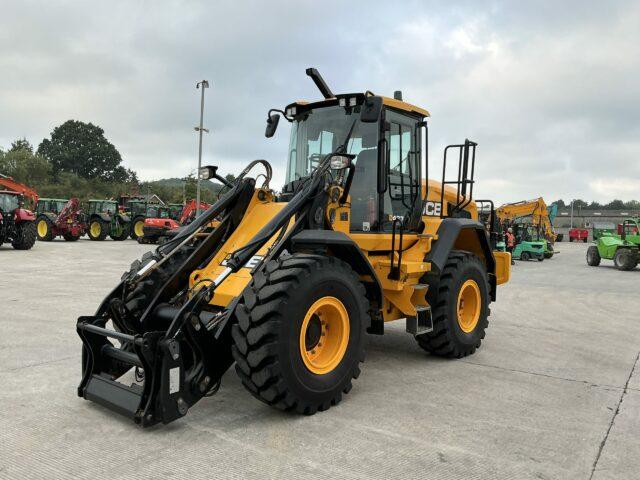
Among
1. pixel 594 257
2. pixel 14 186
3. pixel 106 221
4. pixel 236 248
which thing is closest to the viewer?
pixel 236 248

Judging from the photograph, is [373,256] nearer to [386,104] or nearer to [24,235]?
[386,104]

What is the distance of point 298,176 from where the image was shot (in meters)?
5.52

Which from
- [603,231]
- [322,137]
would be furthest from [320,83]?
[603,231]

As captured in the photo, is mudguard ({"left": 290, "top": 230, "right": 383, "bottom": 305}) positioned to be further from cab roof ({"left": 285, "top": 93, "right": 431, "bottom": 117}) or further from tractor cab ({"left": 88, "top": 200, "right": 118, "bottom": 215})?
tractor cab ({"left": 88, "top": 200, "right": 118, "bottom": 215})

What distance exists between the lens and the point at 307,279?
381 cm

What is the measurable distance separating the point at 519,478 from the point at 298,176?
3.48 meters

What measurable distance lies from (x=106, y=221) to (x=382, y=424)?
26.4 meters

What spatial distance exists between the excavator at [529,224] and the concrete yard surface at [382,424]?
18727 millimetres

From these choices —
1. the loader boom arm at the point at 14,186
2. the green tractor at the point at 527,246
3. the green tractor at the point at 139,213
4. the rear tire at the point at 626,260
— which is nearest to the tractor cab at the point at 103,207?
the green tractor at the point at 139,213

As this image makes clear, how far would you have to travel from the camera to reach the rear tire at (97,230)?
27.5 m

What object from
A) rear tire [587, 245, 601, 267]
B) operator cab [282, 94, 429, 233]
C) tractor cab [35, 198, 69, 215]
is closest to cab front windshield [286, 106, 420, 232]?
operator cab [282, 94, 429, 233]

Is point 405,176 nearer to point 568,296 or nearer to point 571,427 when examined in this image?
point 571,427

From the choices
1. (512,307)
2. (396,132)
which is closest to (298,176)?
(396,132)

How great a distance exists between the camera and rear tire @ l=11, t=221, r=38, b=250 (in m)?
19.4
